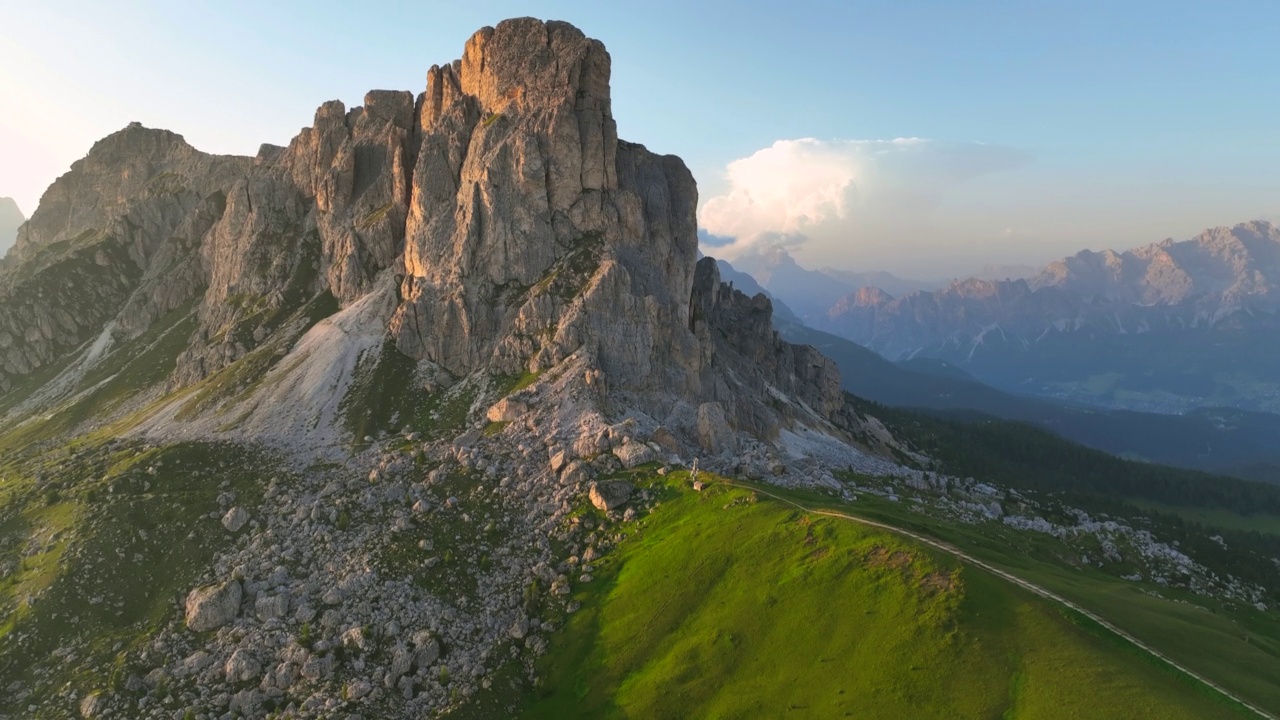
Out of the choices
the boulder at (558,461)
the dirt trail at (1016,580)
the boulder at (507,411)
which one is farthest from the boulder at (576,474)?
the dirt trail at (1016,580)

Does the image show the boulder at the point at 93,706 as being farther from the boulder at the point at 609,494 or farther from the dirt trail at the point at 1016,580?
the dirt trail at the point at 1016,580

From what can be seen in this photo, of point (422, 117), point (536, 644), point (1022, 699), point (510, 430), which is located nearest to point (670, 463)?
point (510, 430)

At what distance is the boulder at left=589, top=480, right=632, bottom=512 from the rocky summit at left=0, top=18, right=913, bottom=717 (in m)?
0.35

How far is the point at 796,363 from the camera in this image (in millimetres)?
169000

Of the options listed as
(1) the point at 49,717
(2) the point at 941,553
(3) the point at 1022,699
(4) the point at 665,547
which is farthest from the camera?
(4) the point at 665,547

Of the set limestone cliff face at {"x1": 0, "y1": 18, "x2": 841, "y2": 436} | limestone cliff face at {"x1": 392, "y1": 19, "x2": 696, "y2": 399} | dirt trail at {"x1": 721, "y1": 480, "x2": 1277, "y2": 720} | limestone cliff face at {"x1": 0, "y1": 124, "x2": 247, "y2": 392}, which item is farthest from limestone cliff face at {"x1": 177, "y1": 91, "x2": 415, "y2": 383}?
dirt trail at {"x1": 721, "y1": 480, "x2": 1277, "y2": 720}

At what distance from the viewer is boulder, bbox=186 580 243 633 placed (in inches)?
2111

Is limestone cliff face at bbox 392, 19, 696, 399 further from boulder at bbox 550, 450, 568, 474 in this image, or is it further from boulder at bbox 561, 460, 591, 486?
boulder at bbox 561, 460, 591, 486

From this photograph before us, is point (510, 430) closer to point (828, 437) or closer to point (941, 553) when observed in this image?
point (941, 553)

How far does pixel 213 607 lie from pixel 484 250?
2552 inches

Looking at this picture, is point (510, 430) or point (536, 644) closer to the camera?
point (536, 644)

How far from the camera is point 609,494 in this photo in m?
66.6

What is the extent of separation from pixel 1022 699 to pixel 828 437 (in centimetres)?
9261

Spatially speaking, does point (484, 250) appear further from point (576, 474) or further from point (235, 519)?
point (235, 519)
